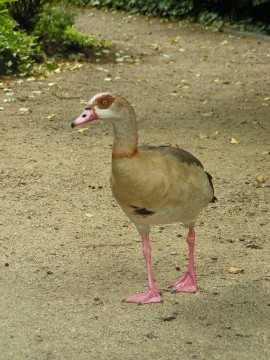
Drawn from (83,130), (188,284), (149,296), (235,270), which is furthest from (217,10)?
(149,296)

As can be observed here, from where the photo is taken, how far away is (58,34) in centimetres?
1288

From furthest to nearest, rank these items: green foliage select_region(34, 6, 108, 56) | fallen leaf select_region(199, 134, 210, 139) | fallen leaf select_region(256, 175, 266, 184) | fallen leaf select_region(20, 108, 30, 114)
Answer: green foliage select_region(34, 6, 108, 56) < fallen leaf select_region(20, 108, 30, 114) < fallen leaf select_region(199, 134, 210, 139) < fallen leaf select_region(256, 175, 266, 184)

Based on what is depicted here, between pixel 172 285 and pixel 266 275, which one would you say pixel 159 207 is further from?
pixel 266 275

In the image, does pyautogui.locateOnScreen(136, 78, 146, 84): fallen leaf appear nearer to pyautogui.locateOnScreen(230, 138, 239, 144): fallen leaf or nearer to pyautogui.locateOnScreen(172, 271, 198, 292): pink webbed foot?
pyautogui.locateOnScreen(230, 138, 239, 144): fallen leaf

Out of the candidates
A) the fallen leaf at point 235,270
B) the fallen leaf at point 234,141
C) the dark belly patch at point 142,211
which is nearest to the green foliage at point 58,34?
the fallen leaf at point 234,141

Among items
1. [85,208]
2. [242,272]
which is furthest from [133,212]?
[85,208]

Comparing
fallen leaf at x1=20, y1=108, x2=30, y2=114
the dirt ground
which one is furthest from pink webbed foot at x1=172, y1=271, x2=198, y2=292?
fallen leaf at x1=20, y1=108, x2=30, y2=114

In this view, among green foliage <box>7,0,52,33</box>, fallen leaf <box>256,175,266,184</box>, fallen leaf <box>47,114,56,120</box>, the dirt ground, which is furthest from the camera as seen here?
green foliage <box>7,0,52,33</box>

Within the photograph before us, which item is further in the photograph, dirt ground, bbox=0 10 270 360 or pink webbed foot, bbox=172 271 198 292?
pink webbed foot, bbox=172 271 198 292

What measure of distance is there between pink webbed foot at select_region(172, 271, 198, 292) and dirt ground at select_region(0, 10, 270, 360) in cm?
7

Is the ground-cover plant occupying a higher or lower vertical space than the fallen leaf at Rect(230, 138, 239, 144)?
lower

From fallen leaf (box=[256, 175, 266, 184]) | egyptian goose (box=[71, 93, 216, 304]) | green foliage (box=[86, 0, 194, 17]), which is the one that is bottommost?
green foliage (box=[86, 0, 194, 17])

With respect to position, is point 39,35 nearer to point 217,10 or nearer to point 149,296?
point 217,10

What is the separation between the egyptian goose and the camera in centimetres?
417
